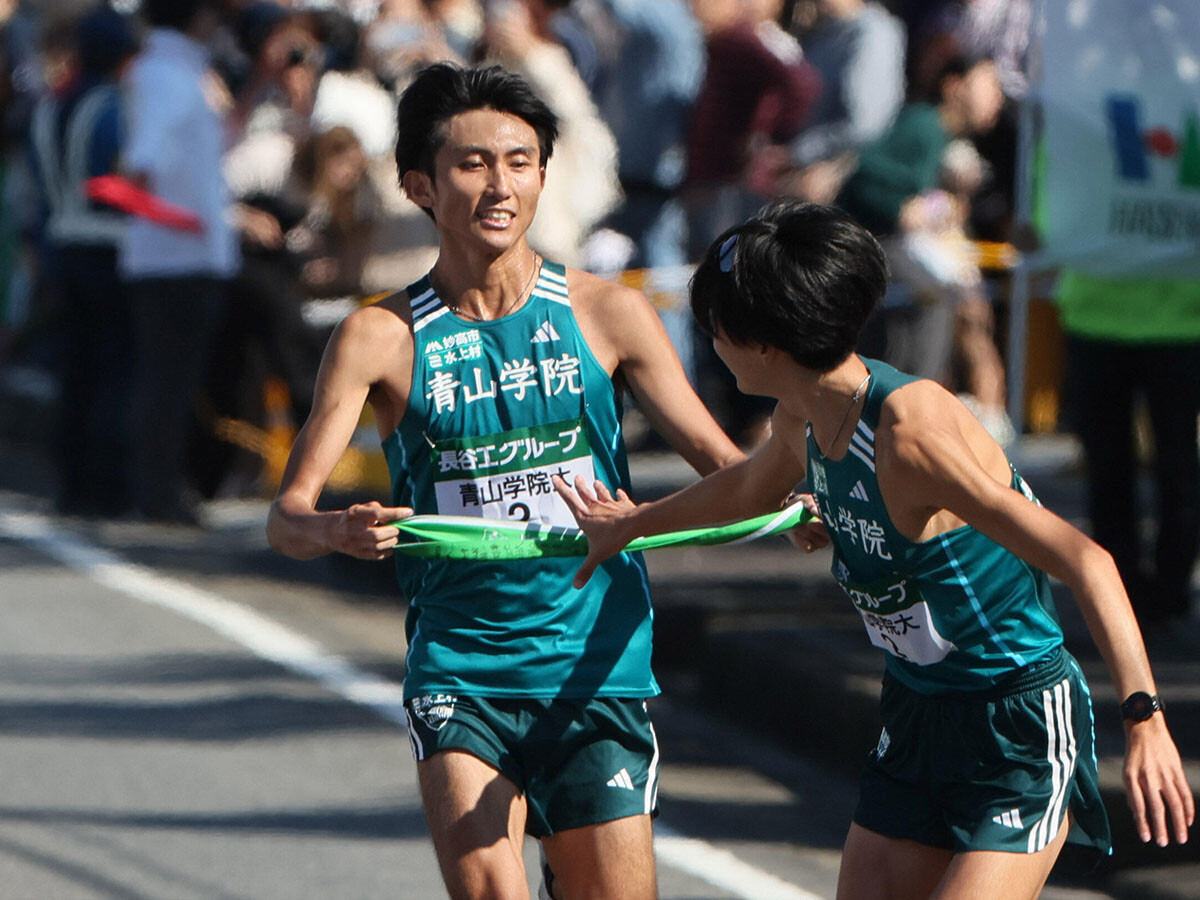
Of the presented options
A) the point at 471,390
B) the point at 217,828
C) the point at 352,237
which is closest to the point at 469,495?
the point at 471,390

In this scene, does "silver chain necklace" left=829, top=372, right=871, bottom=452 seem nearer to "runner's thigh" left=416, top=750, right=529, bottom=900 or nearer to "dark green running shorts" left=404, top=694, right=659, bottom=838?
"dark green running shorts" left=404, top=694, right=659, bottom=838

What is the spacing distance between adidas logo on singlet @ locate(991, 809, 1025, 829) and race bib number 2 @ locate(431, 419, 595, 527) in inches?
37.4

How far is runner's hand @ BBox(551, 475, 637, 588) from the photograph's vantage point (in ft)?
12.4

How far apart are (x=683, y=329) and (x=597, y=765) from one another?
773cm

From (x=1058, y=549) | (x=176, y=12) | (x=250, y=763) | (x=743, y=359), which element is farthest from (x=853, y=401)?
(x=176, y=12)

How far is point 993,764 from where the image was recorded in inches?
136

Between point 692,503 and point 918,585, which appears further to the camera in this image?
point 692,503

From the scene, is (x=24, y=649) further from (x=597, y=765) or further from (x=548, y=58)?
(x=597, y=765)

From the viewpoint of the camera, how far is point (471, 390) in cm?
384

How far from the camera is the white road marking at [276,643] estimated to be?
5531mm

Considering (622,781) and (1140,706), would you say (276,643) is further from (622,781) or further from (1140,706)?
(1140,706)

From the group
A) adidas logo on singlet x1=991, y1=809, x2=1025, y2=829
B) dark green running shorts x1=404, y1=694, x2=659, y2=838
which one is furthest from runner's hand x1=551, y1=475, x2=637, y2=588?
adidas logo on singlet x1=991, y1=809, x2=1025, y2=829

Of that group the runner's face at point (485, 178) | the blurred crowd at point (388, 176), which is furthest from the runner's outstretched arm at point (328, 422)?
the blurred crowd at point (388, 176)

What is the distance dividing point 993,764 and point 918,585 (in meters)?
0.31
